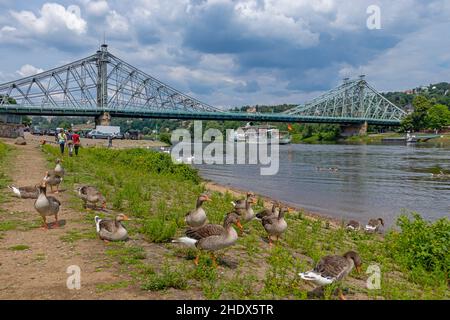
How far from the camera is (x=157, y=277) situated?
575 centimetres

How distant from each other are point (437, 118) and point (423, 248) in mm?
116158

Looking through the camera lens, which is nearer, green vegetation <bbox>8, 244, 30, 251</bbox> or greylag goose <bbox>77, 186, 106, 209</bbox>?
green vegetation <bbox>8, 244, 30, 251</bbox>

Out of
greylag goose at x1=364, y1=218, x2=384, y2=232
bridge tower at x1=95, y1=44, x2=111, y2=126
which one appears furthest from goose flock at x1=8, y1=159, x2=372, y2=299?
bridge tower at x1=95, y1=44, x2=111, y2=126

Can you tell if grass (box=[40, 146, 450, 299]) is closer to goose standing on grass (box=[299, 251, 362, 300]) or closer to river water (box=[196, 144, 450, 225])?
goose standing on grass (box=[299, 251, 362, 300])

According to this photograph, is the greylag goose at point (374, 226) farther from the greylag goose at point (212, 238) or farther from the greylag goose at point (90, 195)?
the greylag goose at point (90, 195)

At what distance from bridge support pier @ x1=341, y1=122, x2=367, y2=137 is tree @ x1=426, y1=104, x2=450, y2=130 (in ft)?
56.0

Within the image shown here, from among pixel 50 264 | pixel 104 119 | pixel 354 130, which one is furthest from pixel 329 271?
pixel 354 130

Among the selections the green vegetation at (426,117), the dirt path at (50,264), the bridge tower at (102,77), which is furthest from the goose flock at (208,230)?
the green vegetation at (426,117)

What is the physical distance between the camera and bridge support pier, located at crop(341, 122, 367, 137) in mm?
116562

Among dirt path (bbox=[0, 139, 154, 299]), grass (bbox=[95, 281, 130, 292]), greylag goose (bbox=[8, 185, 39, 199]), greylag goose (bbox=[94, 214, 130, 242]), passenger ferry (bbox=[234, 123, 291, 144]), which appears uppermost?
passenger ferry (bbox=[234, 123, 291, 144])

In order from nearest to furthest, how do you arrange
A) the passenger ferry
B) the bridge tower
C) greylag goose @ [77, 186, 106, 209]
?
greylag goose @ [77, 186, 106, 209], the bridge tower, the passenger ferry

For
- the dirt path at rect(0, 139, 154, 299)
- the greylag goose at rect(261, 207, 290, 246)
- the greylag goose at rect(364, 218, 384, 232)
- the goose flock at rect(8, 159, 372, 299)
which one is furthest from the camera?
the greylag goose at rect(364, 218, 384, 232)

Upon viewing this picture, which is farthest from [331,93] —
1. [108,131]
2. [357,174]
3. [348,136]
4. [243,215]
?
[243,215]
